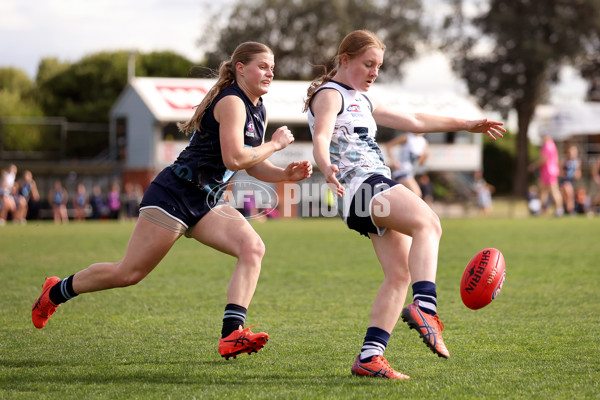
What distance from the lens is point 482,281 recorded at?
15.4ft

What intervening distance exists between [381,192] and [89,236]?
45.0ft

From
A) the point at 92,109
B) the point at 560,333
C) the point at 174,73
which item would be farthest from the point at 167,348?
the point at 174,73

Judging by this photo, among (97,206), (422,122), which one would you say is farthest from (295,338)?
(97,206)

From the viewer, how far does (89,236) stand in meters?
17.2

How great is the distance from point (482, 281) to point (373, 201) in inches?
32.9

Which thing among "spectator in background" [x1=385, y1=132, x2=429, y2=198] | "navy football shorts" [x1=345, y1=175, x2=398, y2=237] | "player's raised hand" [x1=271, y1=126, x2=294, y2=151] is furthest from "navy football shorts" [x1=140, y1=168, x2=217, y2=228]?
"spectator in background" [x1=385, y1=132, x2=429, y2=198]

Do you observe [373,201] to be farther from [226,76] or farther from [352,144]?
[226,76]

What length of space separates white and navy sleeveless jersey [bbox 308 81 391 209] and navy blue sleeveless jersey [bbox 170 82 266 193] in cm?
50

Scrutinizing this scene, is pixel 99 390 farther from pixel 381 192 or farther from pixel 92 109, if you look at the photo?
pixel 92 109

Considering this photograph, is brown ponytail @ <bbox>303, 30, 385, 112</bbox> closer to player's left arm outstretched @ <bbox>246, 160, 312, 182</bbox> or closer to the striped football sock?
player's left arm outstretched @ <bbox>246, 160, 312, 182</bbox>

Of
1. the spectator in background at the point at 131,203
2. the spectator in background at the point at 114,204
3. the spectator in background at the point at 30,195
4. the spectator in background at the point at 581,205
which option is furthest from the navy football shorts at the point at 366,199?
the spectator in background at the point at 114,204

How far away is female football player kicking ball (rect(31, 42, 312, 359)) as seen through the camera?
16.0 feet

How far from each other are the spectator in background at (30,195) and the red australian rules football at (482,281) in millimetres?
23920

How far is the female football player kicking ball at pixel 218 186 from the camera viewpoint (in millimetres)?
4871
